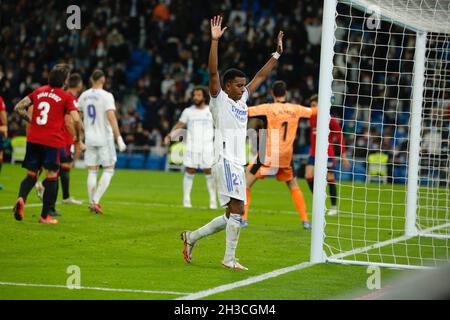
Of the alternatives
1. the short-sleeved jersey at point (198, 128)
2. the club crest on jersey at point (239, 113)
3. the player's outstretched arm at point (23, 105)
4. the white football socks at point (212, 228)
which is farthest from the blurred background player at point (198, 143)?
the club crest on jersey at point (239, 113)

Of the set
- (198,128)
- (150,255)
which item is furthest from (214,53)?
(198,128)

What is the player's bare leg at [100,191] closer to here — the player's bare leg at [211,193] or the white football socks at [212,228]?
the player's bare leg at [211,193]

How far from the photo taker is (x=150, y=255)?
8.64m

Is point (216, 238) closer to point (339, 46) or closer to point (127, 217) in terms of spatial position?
point (127, 217)

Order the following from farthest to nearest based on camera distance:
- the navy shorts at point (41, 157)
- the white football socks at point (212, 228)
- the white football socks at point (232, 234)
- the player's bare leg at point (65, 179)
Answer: the player's bare leg at point (65, 179)
the navy shorts at point (41, 157)
the white football socks at point (212, 228)
the white football socks at point (232, 234)

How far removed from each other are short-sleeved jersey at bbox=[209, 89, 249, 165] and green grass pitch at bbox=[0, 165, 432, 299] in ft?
3.89

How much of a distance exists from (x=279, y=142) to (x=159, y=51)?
19507mm

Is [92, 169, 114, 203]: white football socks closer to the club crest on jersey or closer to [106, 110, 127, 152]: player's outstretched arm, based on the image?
[106, 110, 127, 152]: player's outstretched arm

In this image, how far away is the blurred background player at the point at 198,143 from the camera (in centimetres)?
1545

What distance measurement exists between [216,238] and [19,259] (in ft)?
10.6

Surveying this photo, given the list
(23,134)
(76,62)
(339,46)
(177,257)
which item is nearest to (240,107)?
(177,257)

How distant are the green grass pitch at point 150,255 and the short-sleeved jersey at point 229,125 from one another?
1.19 m

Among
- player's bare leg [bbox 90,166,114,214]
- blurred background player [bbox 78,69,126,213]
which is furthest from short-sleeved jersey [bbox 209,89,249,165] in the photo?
blurred background player [bbox 78,69,126,213]

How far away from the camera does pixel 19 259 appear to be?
805 cm
